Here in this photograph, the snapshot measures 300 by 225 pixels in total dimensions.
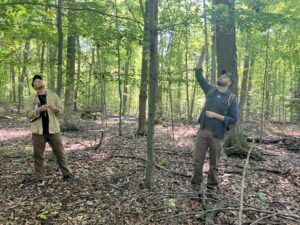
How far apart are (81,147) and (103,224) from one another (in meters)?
4.36

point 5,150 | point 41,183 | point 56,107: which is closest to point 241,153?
point 56,107

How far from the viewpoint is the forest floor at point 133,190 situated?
161 inches

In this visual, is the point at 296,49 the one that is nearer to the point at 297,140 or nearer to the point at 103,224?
the point at 297,140

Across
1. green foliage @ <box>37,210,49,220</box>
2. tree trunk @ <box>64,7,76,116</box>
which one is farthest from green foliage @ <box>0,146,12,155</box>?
green foliage @ <box>37,210,49,220</box>

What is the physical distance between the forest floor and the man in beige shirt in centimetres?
34

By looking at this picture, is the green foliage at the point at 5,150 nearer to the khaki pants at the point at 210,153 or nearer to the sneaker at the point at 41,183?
the sneaker at the point at 41,183

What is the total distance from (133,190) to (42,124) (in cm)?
216

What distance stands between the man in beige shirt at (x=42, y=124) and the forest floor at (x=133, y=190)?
0.34 meters

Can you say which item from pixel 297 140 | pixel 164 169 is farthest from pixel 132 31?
pixel 297 140

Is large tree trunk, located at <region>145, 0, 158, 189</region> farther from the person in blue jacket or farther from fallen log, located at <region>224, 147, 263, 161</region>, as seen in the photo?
fallen log, located at <region>224, 147, 263, 161</region>

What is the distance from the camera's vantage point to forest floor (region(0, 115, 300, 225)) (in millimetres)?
4102

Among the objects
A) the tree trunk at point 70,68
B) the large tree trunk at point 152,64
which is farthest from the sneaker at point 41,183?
the tree trunk at point 70,68

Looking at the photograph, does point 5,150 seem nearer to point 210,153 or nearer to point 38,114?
point 38,114

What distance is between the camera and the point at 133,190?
4.91 metres
